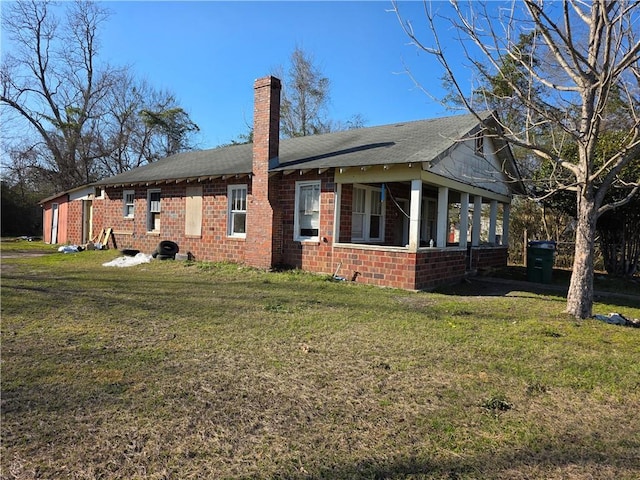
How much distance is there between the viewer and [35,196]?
33.3 metres

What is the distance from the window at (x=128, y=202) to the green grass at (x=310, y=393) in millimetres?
10684

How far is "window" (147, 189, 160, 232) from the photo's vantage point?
53.4 ft

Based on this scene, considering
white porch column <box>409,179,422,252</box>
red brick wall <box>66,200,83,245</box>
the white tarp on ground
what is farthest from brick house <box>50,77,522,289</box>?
red brick wall <box>66,200,83,245</box>

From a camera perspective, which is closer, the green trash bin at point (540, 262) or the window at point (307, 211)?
the window at point (307, 211)

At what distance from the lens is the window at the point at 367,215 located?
1207 centimetres

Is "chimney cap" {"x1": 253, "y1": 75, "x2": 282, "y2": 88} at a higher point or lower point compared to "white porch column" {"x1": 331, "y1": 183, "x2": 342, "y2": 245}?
higher

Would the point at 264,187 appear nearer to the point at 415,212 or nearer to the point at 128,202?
the point at 415,212

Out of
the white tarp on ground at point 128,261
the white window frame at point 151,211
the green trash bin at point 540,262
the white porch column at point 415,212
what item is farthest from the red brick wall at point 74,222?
the green trash bin at point 540,262

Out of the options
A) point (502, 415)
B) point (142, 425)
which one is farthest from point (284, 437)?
point (502, 415)

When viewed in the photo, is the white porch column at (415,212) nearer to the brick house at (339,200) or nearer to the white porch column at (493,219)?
the brick house at (339,200)

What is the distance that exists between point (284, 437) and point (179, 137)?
37481 millimetres

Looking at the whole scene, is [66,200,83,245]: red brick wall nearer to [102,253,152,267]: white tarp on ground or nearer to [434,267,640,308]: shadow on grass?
[102,253,152,267]: white tarp on ground

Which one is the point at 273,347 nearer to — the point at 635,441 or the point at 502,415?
the point at 502,415

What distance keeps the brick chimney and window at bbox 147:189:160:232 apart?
220 inches
